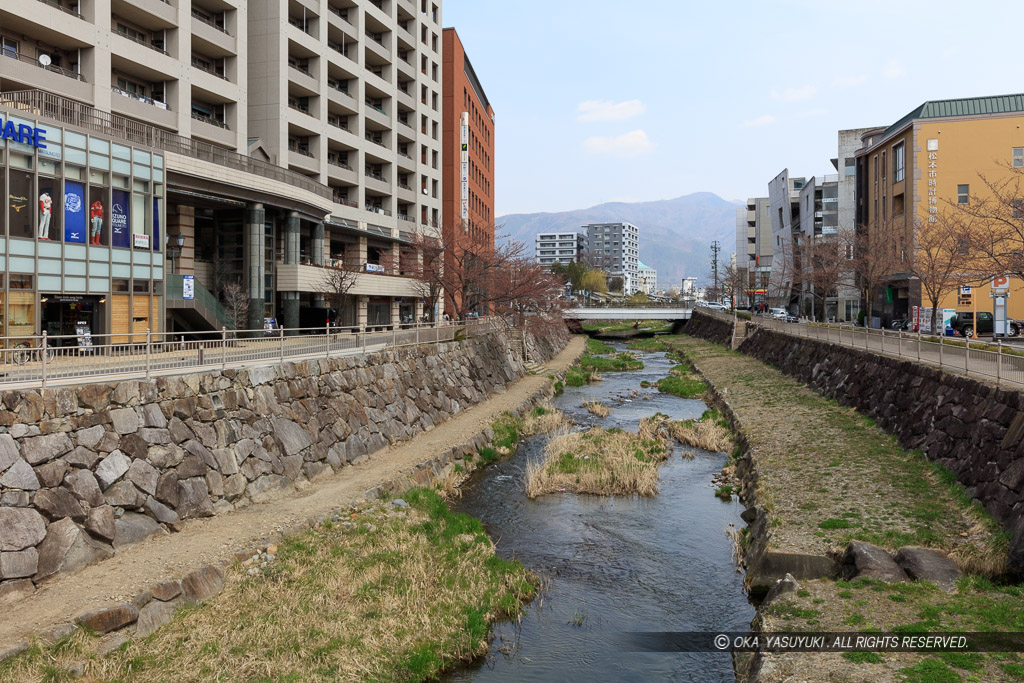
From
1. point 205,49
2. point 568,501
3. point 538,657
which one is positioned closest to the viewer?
point 538,657

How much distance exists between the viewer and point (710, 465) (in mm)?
21547

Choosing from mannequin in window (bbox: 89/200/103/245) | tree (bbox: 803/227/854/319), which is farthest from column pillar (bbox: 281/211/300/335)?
tree (bbox: 803/227/854/319)

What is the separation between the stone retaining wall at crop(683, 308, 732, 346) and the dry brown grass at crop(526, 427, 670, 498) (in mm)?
40366

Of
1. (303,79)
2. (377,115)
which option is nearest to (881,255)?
(377,115)

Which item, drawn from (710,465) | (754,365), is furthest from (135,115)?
(754,365)

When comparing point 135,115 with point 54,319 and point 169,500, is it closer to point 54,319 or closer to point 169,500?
point 54,319

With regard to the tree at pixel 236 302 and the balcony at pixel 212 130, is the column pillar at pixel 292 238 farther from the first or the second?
the balcony at pixel 212 130

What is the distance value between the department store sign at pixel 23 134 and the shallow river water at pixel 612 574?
59.9 feet

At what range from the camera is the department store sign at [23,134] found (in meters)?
20.8

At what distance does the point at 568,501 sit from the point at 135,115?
27.7 meters

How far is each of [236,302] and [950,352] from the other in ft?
107

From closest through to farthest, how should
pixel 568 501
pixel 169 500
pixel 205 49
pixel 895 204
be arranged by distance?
pixel 169 500, pixel 568 501, pixel 205 49, pixel 895 204

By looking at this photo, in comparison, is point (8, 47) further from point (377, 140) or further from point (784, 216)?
point (784, 216)

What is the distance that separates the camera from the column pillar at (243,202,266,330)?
3672 cm
